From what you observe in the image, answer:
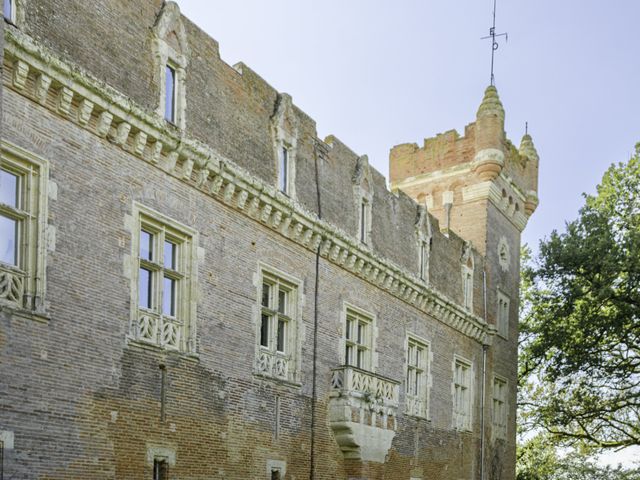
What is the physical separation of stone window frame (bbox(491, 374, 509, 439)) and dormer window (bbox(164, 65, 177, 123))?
737 inches

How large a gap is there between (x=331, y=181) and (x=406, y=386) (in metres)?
6.72

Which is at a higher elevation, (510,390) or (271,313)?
(271,313)

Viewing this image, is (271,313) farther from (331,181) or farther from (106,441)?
(106,441)

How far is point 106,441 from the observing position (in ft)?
41.0

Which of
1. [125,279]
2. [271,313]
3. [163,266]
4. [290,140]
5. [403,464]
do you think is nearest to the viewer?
[125,279]

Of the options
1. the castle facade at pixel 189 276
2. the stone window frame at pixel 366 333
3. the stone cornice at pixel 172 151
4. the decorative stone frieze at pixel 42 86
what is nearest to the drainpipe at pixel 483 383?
the castle facade at pixel 189 276

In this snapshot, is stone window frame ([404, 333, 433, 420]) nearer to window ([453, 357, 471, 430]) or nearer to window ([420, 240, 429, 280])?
window ([420, 240, 429, 280])

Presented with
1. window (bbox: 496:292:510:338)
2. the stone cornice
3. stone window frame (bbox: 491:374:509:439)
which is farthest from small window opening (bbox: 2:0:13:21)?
window (bbox: 496:292:510:338)

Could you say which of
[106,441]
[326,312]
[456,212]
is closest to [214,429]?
[106,441]

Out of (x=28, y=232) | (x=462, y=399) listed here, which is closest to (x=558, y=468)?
(x=462, y=399)

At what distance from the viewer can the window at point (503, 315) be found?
31.0 meters

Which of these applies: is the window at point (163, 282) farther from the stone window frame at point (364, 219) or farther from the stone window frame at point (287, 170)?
the stone window frame at point (364, 219)

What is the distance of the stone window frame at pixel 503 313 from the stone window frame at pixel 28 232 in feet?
70.8

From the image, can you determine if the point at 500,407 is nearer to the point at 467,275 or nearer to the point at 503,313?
the point at 503,313
